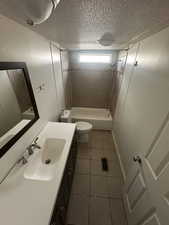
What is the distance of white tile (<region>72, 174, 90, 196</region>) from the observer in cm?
170

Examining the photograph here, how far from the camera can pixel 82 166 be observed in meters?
2.11

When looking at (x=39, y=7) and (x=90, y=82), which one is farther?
(x=90, y=82)

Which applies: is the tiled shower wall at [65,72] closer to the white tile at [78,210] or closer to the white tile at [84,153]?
the white tile at [84,153]

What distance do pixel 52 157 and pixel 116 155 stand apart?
4.80 feet

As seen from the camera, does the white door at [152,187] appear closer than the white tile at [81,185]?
Yes

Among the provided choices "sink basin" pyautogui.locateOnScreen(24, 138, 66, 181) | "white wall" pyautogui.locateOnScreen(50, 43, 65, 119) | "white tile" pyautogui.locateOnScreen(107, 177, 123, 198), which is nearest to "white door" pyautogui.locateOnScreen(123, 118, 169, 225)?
"white tile" pyautogui.locateOnScreen(107, 177, 123, 198)

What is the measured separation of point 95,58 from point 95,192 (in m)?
3.25

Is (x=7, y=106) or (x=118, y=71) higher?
(x=118, y=71)

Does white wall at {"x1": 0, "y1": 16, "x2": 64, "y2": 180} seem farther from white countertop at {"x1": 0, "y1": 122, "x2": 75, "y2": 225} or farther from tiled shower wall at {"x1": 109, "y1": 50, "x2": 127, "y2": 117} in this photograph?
tiled shower wall at {"x1": 109, "y1": 50, "x2": 127, "y2": 117}

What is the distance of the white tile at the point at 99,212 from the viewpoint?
140 cm

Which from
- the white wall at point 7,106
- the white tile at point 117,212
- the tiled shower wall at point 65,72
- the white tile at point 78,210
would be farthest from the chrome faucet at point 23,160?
the tiled shower wall at point 65,72

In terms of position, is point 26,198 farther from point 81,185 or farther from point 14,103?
point 81,185

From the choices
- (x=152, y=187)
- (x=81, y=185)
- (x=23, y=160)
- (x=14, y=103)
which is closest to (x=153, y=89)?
(x=152, y=187)

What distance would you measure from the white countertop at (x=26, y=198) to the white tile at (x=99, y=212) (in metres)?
0.92
